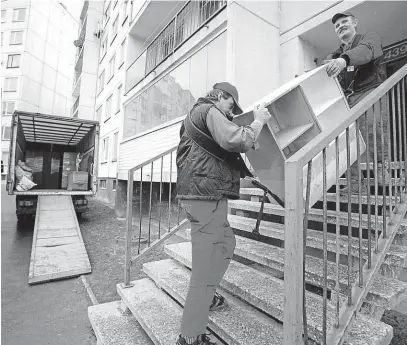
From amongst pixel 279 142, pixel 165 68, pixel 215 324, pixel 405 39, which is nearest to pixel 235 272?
pixel 215 324

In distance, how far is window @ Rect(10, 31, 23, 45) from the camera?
28922mm

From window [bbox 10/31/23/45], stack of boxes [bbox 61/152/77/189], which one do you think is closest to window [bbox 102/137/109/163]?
stack of boxes [bbox 61/152/77/189]

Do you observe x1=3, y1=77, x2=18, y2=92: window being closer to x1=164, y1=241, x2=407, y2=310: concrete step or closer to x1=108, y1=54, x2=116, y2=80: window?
x1=108, y1=54, x2=116, y2=80: window

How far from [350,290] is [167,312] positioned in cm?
157

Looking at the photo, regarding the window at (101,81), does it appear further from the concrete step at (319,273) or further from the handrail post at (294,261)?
the handrail post at (294,261)

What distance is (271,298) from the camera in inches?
75.4

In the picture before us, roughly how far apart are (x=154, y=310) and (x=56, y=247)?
3919 mm

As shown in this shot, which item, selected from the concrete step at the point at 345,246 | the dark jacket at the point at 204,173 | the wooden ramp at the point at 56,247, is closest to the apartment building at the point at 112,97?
the wooden ramp at the point at 56,247

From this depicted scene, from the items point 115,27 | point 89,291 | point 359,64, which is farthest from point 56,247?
point 115,27

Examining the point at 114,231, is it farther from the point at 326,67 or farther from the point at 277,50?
the point at 326,67

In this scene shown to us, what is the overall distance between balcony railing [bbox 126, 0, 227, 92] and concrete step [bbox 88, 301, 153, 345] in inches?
223

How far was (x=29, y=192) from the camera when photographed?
25.8 ft

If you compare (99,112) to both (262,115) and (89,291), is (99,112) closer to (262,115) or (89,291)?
(89,291)

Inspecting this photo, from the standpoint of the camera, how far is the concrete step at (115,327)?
2207 millimetres
